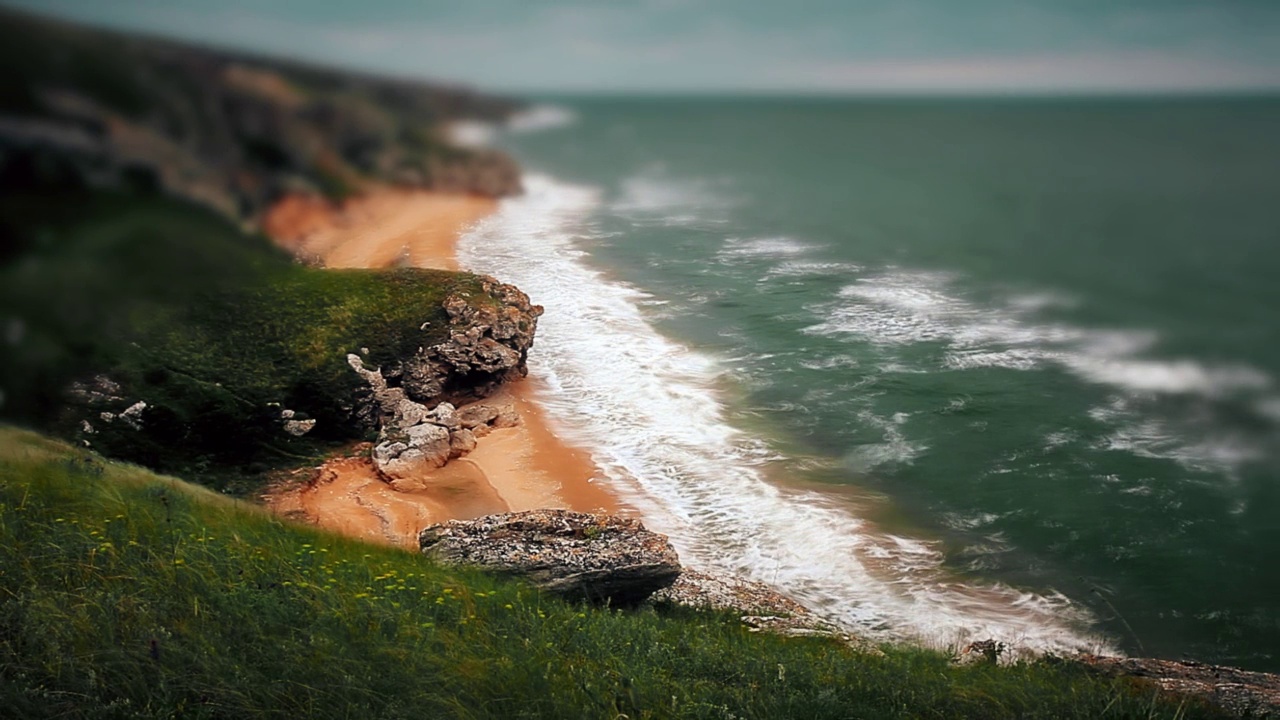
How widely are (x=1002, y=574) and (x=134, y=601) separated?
8901 millimetres

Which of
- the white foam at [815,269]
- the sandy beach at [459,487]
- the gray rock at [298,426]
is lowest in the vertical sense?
the sandy beach at [459,487]

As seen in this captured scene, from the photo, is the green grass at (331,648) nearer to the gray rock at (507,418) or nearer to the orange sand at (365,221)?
the orange sand at (365,221)

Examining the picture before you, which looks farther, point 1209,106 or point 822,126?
point 1209,106

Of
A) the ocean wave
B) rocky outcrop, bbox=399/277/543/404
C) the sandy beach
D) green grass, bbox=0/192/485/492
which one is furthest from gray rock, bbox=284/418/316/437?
the ocean wave

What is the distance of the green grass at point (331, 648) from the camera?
15.0ft

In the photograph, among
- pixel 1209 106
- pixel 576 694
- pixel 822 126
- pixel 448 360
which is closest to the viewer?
pixel 576 694

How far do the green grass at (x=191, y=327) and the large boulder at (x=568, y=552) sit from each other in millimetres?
2497

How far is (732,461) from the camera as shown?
12234mm

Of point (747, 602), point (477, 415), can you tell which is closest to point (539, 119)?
point (747, 602)

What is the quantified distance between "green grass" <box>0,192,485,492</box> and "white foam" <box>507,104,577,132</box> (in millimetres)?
886

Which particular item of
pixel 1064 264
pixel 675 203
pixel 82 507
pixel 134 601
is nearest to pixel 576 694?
pixel 134 601

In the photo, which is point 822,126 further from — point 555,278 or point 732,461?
point 732,461

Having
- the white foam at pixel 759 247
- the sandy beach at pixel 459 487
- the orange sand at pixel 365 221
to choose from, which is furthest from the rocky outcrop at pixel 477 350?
the orange sand at pixel 365 221

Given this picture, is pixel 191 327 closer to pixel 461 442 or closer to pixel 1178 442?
pixel 461 442
